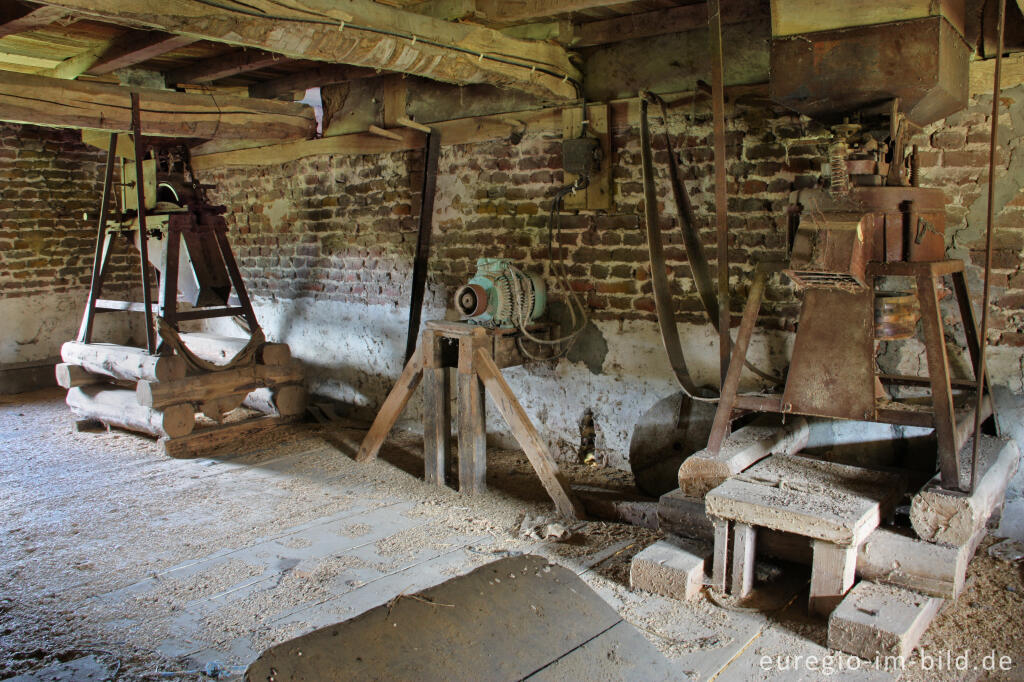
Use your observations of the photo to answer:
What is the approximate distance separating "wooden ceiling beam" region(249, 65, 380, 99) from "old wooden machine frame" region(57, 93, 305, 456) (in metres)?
0.82

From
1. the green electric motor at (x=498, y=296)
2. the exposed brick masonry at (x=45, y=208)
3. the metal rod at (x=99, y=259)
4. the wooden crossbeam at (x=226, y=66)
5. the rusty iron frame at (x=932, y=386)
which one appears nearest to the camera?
the rusty iron frame at (x=932, y=386)

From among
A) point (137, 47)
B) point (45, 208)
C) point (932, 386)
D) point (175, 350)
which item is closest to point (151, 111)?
point (137, 47)

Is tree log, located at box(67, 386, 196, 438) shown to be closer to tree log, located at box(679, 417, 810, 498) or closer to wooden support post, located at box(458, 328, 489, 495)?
wooden support post, located at box(458, 328, 489, 495)

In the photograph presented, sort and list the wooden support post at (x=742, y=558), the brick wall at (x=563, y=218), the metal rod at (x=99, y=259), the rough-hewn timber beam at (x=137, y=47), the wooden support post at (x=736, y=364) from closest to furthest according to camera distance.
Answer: the wooden support post at (x=742, y=558) < the wooden support post at (x=736, y=364) < the brick wall at (x=563, y=218) < the rough-hewn timber beam at (x=137, y=47) < the metal rod at (x=99, y=259)

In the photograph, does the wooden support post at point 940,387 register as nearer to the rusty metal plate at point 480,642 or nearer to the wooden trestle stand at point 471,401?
the rusty metal plate at point 480,642

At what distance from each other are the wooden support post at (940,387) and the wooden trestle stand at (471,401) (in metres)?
1.62

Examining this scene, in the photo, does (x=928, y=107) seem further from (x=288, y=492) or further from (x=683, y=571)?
(x=288, y=492)

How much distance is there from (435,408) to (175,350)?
6.48ft

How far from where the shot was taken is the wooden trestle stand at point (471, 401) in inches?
150

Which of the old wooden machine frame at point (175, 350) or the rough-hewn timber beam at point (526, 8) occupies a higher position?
the rough-hewn timber beam at point (526, 8)

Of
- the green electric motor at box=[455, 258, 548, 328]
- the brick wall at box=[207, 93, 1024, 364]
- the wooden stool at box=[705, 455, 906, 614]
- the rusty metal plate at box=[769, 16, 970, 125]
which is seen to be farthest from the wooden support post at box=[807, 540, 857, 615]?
the green electric motor at box=[455, 258, 548, 328]

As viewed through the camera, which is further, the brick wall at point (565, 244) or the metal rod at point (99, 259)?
Result: the metal rod at point (99, 259)

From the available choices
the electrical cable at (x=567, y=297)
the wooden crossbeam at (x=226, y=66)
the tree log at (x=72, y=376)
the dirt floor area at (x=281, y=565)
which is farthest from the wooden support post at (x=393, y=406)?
the tree log at (x=72, y=376)

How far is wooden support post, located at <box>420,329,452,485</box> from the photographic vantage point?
4.16 m
